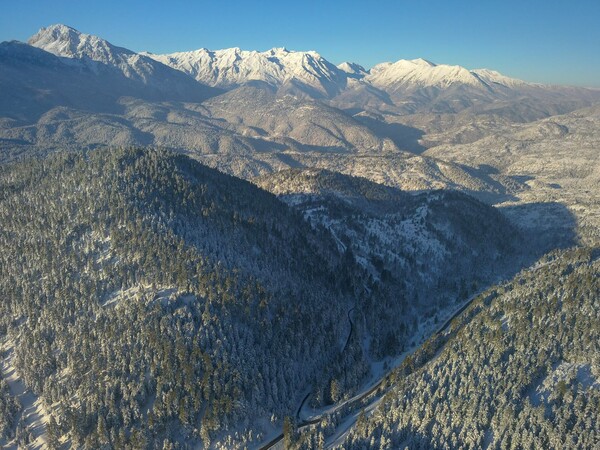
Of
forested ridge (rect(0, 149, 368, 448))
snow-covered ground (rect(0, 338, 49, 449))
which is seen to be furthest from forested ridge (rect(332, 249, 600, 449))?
snow-covered ground (rect(0, 338, 49, 449))

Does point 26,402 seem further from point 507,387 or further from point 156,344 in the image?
point 507,387

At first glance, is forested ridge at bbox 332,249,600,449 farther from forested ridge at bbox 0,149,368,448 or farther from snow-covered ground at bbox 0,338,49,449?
snow-covered ground at bbox 0,338,49,449

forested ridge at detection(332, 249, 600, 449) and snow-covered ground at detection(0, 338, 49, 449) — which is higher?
forested ridge at detection(332, 249, 600, 449)

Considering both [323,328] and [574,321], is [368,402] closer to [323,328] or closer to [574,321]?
[323,328]

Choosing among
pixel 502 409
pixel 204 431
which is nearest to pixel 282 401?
pixel 204 431

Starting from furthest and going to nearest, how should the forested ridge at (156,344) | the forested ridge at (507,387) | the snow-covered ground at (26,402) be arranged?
the snow-covered ground at (26,402) → the forested ridge at (156,344) → the forested ridge at (507,387)

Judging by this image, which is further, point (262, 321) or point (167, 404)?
point (262, 321)

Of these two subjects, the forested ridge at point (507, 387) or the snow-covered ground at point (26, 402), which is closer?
the forested ridge at point (507, 387)

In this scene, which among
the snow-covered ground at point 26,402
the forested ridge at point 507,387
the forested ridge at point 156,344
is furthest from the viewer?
the snow-covered ground at point 26,402

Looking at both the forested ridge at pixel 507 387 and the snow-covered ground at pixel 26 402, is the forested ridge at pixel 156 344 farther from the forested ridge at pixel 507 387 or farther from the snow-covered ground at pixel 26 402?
the forested ridge at pixel 507 387

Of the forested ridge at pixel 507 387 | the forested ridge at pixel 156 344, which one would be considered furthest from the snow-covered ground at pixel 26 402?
the forested ridge at pixel 507 387

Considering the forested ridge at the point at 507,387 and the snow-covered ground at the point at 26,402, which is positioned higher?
the forested ridge at the point at 507,387
